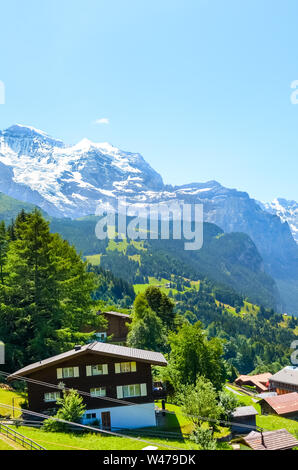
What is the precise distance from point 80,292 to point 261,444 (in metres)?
31.2

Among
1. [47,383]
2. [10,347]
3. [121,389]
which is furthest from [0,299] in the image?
[121,389]

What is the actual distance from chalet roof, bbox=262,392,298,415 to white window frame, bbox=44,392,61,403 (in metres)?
46.0

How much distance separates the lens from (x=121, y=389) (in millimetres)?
42719

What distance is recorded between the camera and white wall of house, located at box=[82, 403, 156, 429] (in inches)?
1608

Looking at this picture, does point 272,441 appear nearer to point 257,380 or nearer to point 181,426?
point 181,426

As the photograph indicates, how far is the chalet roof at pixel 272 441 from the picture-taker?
36938mm

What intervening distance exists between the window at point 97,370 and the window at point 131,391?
233 centimetres

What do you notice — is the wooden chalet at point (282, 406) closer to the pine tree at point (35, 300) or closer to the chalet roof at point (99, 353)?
the chalet roof at point (99, 353)

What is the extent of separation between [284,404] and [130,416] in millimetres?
44009

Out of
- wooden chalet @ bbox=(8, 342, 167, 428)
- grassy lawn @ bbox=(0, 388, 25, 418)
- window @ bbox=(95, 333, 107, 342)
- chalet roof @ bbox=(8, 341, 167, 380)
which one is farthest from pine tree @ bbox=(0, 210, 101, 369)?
window @ bbox=(95, 333, 107, 342)

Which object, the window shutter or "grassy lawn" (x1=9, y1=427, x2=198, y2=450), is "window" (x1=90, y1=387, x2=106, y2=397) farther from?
"grassy lawn" (x1=9, y1=427, x2=198, y2=450)

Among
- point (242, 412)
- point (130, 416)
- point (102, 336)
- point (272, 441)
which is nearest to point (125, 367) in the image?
point (130, 416)

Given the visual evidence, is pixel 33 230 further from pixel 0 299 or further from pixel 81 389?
pixel 81 389

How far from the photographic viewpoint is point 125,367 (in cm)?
4353
